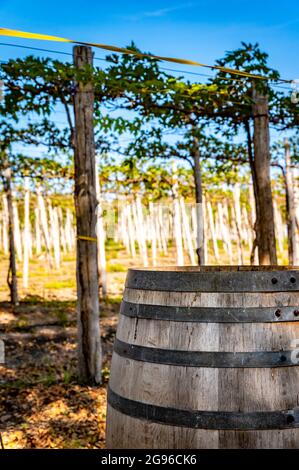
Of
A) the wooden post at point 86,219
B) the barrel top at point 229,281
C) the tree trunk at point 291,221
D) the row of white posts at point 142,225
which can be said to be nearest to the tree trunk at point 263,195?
the row of white posts at point 142,225

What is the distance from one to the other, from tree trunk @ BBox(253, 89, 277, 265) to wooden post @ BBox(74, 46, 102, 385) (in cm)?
216

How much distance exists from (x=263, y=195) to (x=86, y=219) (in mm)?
2322

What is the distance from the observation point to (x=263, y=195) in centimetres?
639

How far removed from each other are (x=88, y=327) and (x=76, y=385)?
0.67 metres

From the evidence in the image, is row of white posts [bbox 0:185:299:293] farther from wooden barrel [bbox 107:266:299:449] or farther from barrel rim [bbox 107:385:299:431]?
barrel rim [bbox 107:385:299:431]

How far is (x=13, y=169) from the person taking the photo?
12383 mm

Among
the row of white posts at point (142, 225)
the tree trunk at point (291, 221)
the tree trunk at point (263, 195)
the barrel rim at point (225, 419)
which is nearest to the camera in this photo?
the barrel rim at point (225, 419)

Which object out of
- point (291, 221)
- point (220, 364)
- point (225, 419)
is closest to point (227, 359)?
point (220, 364)

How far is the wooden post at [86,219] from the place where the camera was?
18.6ft

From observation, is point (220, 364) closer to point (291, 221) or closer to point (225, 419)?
point (225, 419)

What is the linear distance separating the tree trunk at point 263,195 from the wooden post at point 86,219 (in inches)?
84.9

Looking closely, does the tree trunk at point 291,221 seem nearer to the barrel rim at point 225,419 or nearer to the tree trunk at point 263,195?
the tree trunk at point 263,195

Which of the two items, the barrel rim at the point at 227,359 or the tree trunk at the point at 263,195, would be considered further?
the tree trunk at the point at 263,195

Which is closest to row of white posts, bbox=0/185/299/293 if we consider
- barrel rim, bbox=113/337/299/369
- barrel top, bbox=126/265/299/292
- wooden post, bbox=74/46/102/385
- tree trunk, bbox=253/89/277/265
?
wooden post, bbox=74/46/102/385
